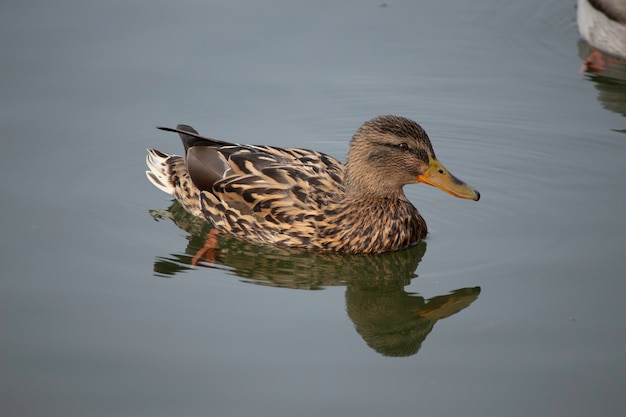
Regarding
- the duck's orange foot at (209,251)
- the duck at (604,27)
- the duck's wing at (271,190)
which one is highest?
the duck at (604,27)

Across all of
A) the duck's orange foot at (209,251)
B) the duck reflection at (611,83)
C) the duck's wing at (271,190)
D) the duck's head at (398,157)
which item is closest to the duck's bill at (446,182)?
the duck's head at (398,157)

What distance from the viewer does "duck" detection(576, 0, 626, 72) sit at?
12477 mm

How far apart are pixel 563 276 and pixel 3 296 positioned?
13.9 ft

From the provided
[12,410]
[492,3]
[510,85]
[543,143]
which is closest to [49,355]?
[12,410]

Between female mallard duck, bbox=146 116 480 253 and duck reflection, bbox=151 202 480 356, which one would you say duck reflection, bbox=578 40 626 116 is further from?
duck reflection, bbox=151 202 480 356

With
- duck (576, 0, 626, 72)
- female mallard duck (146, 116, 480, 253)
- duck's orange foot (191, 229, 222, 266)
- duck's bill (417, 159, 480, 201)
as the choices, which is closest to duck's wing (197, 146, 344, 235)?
female mallard duck (146, 116, 480, 253)

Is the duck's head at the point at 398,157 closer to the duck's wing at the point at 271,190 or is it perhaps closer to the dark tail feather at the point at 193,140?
the duck's wing at the point at 271,190

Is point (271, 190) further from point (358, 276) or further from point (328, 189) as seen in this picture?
point (358, 276)

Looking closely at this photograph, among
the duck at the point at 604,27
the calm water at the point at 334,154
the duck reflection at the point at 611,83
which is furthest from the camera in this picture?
the duck at the point at 604,27

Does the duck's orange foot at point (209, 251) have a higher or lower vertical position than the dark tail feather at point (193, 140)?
lower

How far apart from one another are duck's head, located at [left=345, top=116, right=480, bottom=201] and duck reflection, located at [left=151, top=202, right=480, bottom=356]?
2.02ft

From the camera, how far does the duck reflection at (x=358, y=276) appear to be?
7545mm

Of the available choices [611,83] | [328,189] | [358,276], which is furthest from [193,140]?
[611,83]

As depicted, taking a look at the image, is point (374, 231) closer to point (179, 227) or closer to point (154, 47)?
point (179, 227)
